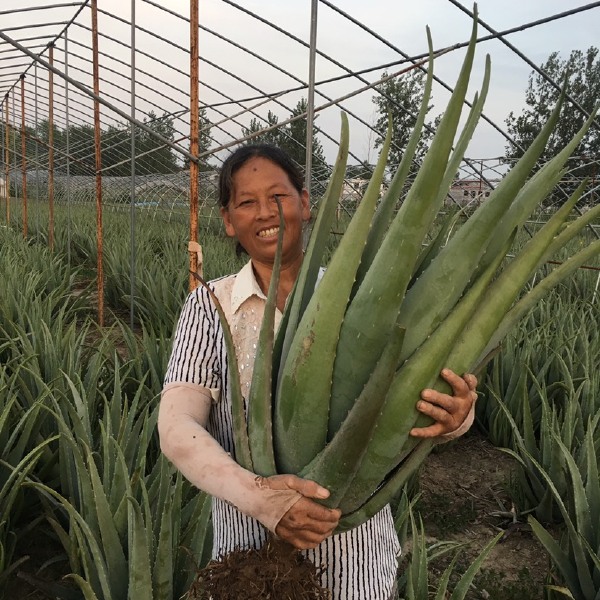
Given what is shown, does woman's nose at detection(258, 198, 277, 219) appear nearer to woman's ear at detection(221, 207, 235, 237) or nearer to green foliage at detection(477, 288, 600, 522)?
woman's ear at detection(221, 207, 235, 237)

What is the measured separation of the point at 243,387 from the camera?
32.2 inches

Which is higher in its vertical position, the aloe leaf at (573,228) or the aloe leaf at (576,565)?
the aloe leaf at (573,228)

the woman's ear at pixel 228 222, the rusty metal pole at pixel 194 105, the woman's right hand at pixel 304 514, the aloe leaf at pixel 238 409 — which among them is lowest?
the woman's right hand at pixel 304 514

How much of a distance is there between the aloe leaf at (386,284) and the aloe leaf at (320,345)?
12mm

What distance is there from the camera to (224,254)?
15.1 ft

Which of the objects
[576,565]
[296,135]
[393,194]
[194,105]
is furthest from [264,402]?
[296,135]

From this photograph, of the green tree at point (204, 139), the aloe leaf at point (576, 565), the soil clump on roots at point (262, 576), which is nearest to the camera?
the soil clump on roots at point (262, 576)

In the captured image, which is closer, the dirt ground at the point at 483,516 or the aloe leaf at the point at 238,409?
the aloe leaf at the point at 238,409

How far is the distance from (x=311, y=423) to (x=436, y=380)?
0.41ft

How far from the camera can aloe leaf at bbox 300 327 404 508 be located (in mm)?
465

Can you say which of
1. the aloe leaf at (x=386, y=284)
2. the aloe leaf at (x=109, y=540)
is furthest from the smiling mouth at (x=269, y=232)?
the aloe leaf at (x=109, y=540)

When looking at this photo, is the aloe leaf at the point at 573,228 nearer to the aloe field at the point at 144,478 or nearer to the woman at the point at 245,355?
the woman at the point at 245,355

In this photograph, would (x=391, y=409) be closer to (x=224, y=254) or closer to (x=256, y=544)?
(x=256, y=544)

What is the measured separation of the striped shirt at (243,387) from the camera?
80cm
